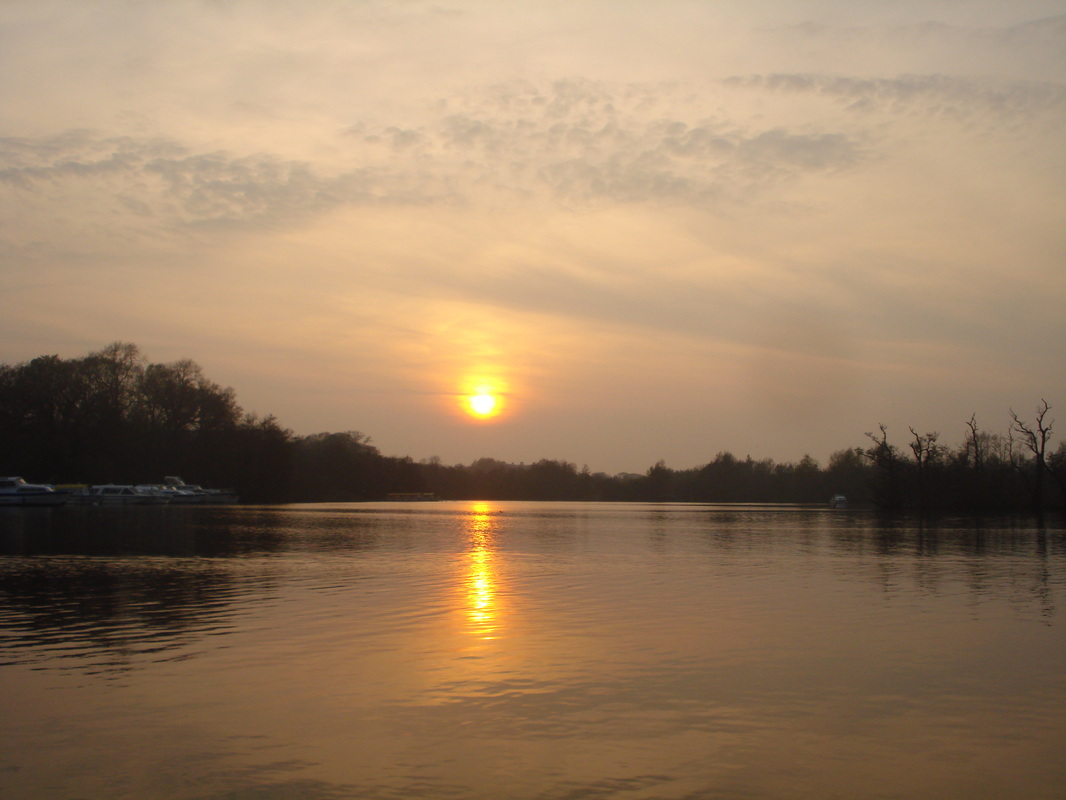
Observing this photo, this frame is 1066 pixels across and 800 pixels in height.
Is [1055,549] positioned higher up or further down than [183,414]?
further down

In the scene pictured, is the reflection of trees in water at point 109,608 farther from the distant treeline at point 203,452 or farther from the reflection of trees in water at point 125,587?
the distant treeline at point 203,452

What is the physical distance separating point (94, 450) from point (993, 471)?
9035cm

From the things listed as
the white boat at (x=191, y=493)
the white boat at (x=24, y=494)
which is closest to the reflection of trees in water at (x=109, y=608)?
the white boat at (x=24, y=494)

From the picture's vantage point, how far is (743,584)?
76.5 feet

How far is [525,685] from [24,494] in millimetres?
72467

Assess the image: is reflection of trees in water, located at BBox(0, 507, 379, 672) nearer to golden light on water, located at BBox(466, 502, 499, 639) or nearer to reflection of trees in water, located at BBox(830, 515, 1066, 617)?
golden light on water, located at BBox(466, 502, 499, 639)

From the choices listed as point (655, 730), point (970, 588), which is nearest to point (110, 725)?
point (655, 730)

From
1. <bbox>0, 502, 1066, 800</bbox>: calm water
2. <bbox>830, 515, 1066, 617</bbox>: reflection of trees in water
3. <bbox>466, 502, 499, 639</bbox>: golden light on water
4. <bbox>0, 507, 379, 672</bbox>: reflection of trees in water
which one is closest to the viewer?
<bbox>0, 502, 1066, 800</bbox>: calm water

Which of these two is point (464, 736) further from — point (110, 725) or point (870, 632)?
point (870, 632)

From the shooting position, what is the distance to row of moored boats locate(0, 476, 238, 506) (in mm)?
73062

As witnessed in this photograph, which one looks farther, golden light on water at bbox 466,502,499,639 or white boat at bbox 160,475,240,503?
white boat at bbox 160,475,240,503

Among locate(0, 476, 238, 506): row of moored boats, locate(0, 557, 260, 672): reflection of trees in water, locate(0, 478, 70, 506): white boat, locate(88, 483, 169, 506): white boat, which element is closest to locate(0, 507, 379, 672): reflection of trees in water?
locate(0, 557, 260, 672): reflection of trees in water

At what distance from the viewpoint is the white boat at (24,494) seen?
72562 mm

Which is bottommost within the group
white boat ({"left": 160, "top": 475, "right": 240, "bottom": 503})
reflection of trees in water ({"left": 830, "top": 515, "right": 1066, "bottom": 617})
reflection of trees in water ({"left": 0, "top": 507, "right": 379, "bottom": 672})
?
reflection of trees in water ({"left": 830, "top": 515, "right": 1066, "bottom": 617})
